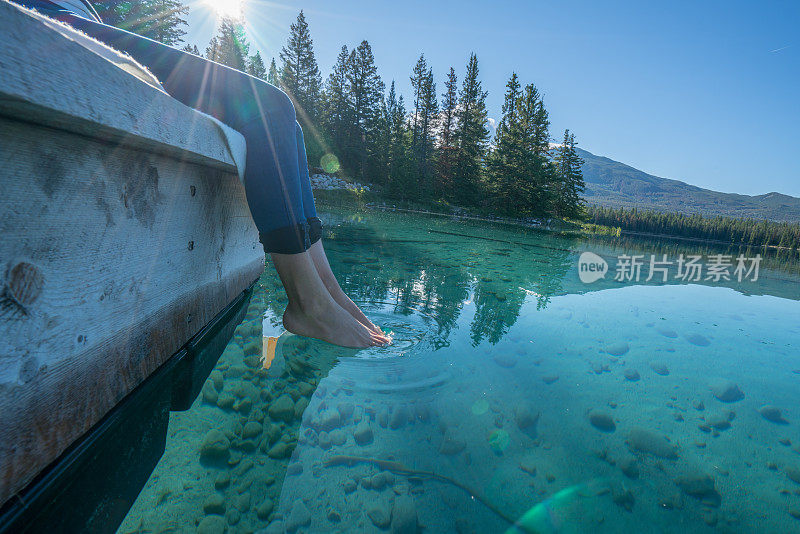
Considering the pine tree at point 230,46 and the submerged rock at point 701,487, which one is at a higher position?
the pine tree at point 230,46

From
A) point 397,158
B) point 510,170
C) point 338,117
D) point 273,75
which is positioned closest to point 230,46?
point 273,75

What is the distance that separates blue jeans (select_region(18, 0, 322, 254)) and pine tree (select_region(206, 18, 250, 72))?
120 feet

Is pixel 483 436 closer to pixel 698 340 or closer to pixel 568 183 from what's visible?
pixel 698 340

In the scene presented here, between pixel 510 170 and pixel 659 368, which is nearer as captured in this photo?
pixel 659 368

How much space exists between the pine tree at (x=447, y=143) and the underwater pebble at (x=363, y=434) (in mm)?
27871

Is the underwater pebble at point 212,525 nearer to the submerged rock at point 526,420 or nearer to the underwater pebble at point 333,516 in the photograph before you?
the underwater pebble at point 333,516

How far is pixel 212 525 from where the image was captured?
72cm

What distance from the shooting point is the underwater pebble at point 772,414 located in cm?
132

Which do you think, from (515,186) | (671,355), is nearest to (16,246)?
(671,355)

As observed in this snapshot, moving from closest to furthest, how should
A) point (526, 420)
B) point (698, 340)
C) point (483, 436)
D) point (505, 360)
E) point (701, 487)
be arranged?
point (701, 487)
point (483, 436)
point (526, 420)
point (505, 360)
point (698, 340)

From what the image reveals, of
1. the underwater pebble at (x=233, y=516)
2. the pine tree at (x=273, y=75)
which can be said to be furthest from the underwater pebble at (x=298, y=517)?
the pine tree at (x=273, y=75)

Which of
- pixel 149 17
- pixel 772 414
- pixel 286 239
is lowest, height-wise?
pixel 772 414

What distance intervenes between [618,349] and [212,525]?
2.02 m

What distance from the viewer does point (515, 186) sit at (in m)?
24.0
